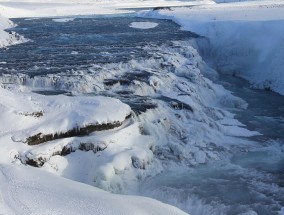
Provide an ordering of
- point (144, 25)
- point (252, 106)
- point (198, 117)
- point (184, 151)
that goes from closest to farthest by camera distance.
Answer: point (184, 151), point (198, 117), point (252, 106), point (144, 25)

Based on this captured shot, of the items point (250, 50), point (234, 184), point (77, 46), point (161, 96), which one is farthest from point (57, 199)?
point (250, 50)

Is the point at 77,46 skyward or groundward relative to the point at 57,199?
skyward

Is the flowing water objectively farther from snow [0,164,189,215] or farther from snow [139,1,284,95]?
snow [139,1,284,95]

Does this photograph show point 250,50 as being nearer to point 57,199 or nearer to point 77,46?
point 77,46

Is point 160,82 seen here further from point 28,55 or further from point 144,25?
point 144,25

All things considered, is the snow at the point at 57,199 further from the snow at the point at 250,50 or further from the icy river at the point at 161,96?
the snow at the point at 250,50

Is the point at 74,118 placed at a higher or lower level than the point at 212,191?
higher

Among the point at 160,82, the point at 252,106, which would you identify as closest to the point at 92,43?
the point at 160,82
